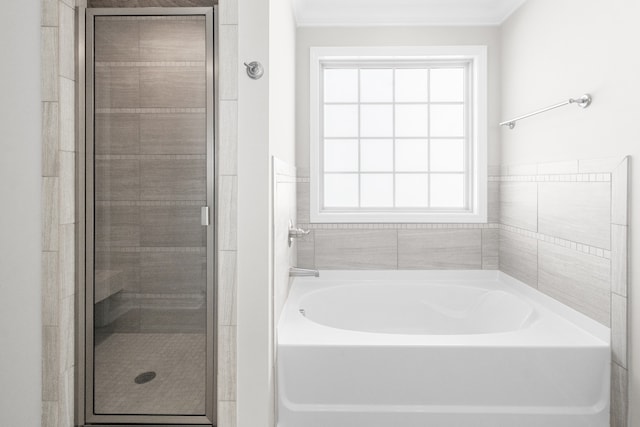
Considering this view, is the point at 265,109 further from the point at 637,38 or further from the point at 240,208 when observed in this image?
the point at 637,38

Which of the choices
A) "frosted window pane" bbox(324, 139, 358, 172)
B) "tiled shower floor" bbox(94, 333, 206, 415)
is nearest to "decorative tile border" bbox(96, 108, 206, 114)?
"tiled shower floor" bbox(94, 333, 206, 415)

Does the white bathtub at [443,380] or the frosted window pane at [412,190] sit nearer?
the white bathtub at [443,380]

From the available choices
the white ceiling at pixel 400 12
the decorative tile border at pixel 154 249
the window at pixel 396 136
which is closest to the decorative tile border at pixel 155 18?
the decorative tile border at pixel 154 249

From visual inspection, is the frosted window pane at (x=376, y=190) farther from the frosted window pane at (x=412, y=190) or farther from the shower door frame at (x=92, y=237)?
the shower door frame at (x=92, y=237)

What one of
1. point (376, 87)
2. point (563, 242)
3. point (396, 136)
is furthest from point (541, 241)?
point (376, 87)

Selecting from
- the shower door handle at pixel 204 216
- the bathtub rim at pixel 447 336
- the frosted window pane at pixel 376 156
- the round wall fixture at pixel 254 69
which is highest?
the round wall fixture at pixel 254 69

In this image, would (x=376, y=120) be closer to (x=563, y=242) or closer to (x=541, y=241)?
(x=541, y=241)

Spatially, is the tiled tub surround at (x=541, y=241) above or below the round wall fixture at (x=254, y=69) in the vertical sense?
below

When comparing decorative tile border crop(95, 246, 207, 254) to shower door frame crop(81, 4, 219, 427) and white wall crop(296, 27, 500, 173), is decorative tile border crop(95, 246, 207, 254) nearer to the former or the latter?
shower door frame crop(81, 4, 219, 427)

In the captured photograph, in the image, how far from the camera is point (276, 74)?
195cm

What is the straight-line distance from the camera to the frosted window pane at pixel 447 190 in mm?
3109

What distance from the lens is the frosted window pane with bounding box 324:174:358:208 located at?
3146mm

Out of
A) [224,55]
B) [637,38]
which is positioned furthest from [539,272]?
[224,55]

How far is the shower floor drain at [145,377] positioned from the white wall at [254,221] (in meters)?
0.45
